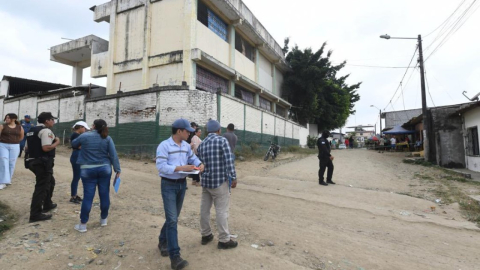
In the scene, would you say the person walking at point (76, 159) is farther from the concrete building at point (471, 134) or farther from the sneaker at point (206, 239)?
the concrete building at point (471, 134)

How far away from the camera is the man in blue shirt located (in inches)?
116

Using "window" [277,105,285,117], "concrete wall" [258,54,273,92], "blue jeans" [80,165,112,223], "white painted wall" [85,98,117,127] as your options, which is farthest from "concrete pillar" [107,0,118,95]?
"window" [277,105,285,117]

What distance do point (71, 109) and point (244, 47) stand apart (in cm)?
1156

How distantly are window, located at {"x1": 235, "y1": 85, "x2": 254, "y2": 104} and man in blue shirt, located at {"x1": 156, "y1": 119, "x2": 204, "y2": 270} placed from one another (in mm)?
15313

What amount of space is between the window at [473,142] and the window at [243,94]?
1249cm

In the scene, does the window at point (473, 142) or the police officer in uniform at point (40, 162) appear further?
the window at point (473, 142)

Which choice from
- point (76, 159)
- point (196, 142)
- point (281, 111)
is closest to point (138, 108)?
point (196, 142)

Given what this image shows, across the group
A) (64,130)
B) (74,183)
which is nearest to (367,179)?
(74,183)

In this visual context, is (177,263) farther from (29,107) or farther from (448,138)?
(29,107)

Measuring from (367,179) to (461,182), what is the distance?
10.4 ft

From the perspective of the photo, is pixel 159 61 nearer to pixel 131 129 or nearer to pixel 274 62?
pixel 131 129

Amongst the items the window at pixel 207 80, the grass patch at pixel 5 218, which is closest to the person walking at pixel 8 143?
the grass patch at pixel 5 218

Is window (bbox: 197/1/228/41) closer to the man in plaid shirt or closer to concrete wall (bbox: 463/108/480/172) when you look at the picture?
the man in plaid shirt

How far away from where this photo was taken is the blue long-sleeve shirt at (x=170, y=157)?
9.84 feet
